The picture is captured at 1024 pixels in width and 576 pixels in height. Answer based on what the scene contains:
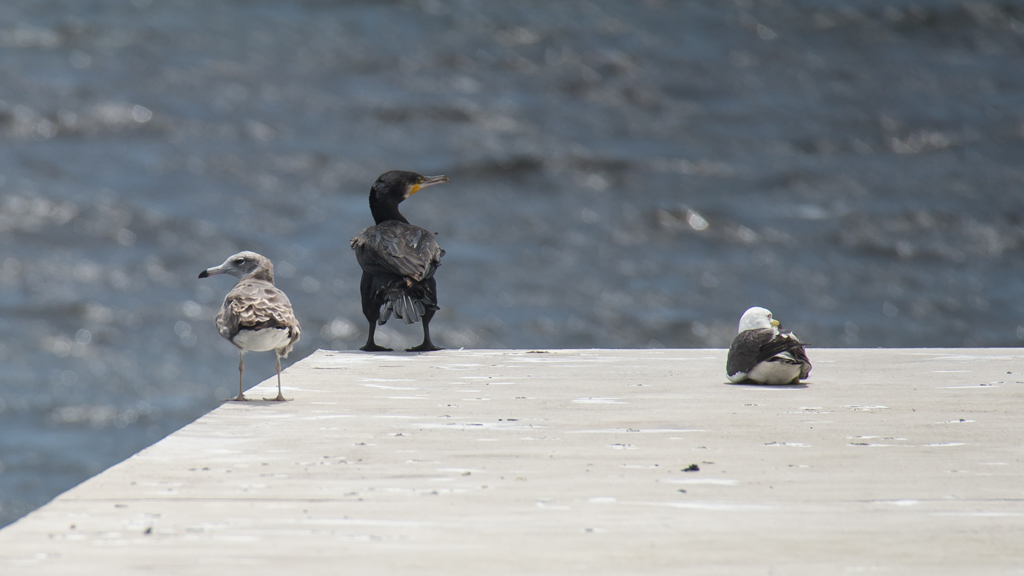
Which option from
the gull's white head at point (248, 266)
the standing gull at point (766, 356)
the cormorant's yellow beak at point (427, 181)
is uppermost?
the cormorant's yellow beak at point (427, 181)

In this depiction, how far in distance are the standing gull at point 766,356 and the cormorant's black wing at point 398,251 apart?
2181 mm

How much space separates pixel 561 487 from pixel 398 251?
4034 millimetres

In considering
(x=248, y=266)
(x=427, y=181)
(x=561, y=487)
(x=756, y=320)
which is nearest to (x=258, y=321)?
(x=248, y=266)

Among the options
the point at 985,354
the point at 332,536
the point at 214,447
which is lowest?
the point at 985,354

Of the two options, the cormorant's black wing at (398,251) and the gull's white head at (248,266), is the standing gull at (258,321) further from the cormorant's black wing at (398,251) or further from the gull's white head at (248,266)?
the cormorant's black wing at (398,251)

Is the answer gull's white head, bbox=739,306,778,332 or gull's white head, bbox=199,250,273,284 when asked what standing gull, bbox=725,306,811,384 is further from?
gull's white head, bbox=199,250,273,284

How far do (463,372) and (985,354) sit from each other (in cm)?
350

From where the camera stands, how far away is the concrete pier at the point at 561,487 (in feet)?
8.93

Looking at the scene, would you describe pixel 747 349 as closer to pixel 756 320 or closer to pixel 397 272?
pixel 756 320

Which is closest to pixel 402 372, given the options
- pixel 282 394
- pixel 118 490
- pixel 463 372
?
pixel 463 372

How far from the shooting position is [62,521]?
3.00 metres

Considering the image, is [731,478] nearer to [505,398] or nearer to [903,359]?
[505,398]

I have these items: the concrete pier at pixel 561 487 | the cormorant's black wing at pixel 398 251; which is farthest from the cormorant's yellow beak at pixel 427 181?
the concrete pier at pixel 561 487

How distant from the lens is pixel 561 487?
11.4ft
